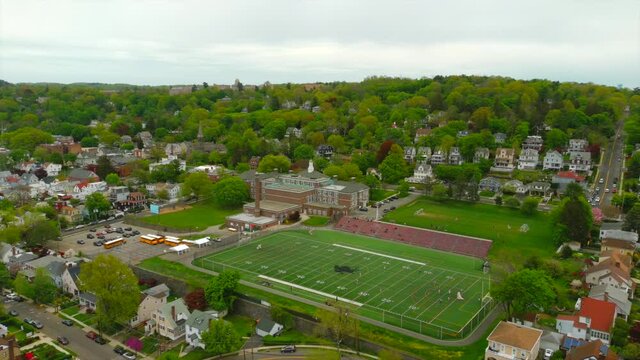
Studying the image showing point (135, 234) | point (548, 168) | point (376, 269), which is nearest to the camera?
point (376, 269)

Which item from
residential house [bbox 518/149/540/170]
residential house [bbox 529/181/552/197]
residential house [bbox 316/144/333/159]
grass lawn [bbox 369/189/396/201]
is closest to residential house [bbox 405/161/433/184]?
grass lawn [bbox 369/189/396/201]

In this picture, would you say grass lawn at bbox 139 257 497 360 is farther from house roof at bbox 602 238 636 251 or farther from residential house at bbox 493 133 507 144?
residential house at bbox 493 133 507 144

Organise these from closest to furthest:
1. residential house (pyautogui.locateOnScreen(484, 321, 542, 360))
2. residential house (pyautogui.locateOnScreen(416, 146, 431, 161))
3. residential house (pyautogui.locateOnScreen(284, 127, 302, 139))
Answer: residential house (pyautogui.locateOnScreen(484, 321, 542, 360))
residential house (pyautogui.locateOnScreen(416, 146, 431, 161))
residential house (pyautogui.locateOnScreen(284, 127, 302, 139))

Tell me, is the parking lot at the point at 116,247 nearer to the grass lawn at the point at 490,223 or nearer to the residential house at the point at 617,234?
the grass lawn at the point at 490,223

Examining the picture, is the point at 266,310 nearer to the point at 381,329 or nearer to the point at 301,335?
the point at 301,335

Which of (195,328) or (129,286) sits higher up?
(129,286)

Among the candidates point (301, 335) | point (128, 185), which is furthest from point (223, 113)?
point (301, 335)
